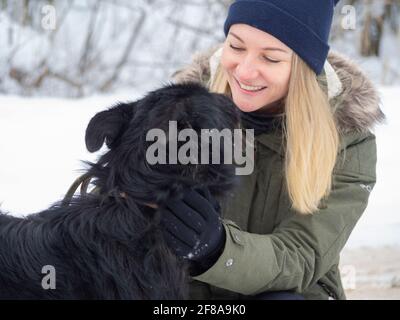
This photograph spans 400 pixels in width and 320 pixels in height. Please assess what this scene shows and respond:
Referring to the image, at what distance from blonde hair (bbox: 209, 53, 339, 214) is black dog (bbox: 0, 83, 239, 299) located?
0.46 m

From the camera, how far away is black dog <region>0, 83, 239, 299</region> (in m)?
2.43

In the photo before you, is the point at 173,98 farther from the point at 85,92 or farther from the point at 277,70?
the point at 85,92

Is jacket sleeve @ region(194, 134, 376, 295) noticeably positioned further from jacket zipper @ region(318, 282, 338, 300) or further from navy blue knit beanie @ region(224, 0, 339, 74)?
navy blue knit beanie @ region(224, 0, 339, 74)

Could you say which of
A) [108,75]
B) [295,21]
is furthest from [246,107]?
[108,75]

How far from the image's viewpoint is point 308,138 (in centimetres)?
296

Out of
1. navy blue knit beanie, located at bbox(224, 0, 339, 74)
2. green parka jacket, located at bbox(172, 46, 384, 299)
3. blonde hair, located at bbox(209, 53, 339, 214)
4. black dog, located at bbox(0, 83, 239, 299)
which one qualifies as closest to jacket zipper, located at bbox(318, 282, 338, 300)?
green parka jacket, located at bbox(172, 46, 384, 299)

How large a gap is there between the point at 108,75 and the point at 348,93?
6786 mm

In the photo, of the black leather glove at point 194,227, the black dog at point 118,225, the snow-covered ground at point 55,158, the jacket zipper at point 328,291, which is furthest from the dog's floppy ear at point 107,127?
the snow-covered ground at point 55,158

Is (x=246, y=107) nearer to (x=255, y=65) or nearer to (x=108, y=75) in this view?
(x=255, y=65)

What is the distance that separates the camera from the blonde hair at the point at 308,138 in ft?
9.44

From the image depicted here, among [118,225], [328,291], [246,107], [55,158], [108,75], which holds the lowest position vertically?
[328,291]

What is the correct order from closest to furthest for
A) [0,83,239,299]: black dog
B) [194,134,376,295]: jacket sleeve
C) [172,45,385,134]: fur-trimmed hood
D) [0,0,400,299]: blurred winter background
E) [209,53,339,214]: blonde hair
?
1. [0,83,239,299]: black dog
2. [194,134,376,295]: jacket sleeve
3. [209,53,339,214]: blonde hair
4. [172,45,385,134]: fur-trimmed hood
5. [0,0,400,299]: blurred winter background

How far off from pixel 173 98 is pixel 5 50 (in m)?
6.56

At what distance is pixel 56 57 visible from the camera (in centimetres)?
888
